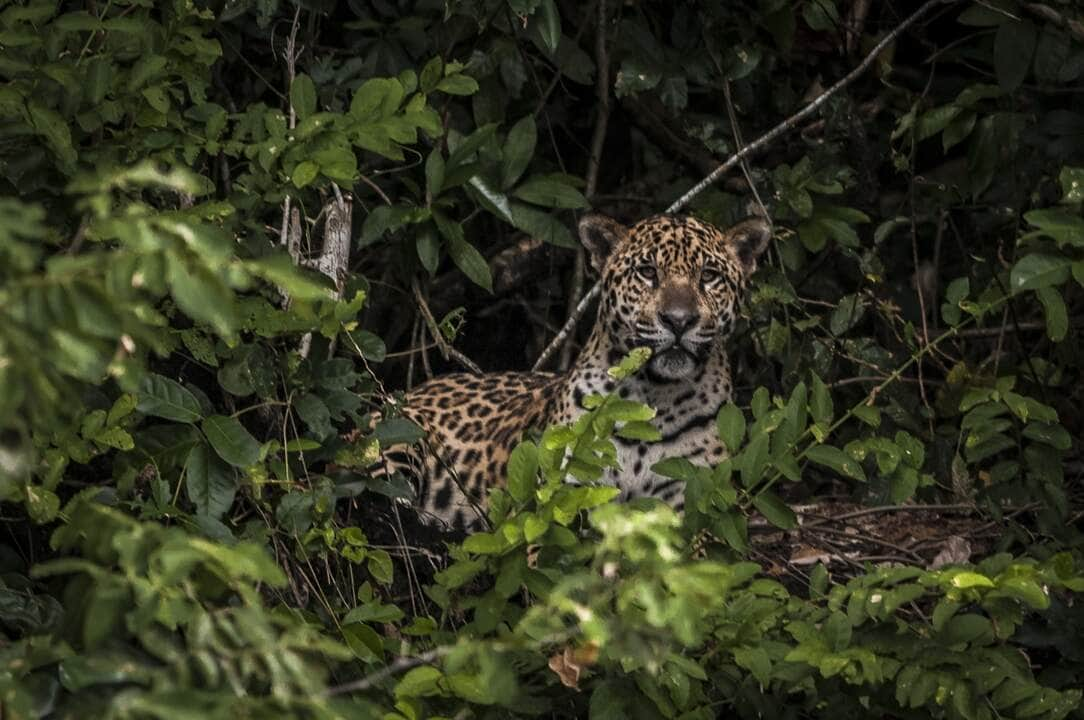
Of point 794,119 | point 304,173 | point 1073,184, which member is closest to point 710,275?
point 794,119

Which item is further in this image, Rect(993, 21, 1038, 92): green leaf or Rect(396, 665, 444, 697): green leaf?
Rect(993, 21, 1038, 92): green leaf

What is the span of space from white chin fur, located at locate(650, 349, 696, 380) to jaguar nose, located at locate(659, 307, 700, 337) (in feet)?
0.30

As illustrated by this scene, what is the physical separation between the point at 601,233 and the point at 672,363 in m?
0.79

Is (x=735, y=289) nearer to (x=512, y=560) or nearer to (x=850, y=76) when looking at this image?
(x=850, y=76)

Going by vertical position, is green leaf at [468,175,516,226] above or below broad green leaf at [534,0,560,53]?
below

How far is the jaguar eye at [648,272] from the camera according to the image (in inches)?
281

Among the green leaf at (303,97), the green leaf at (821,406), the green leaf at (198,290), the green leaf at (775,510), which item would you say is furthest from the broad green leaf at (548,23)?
the green leaf at (198,290)

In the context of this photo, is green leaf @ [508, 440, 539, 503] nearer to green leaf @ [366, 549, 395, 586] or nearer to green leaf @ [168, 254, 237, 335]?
green leaf @ [366, 549, 395, 586]

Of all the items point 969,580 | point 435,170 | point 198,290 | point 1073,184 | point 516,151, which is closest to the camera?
point 198,290

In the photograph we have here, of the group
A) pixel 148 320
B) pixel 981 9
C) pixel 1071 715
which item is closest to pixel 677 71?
pixel 981 9

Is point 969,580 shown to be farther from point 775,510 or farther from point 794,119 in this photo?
point 794,119

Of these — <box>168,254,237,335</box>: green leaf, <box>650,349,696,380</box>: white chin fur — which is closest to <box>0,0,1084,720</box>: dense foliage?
<box>168,254,237,335</box>: green leaf

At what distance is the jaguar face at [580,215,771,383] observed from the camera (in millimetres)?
6926

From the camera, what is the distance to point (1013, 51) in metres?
6.98
